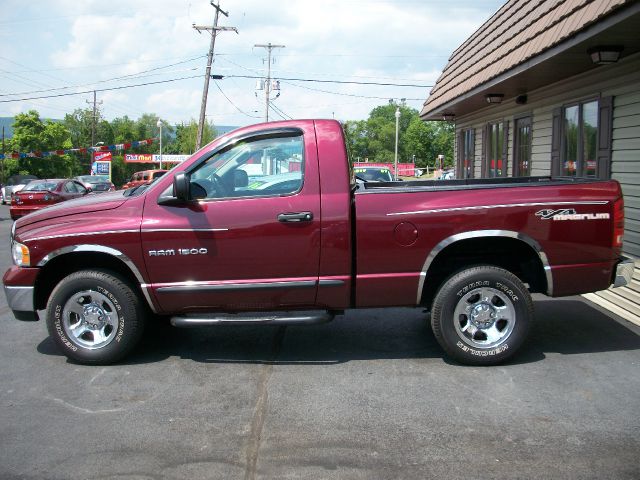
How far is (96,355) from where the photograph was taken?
517 cm

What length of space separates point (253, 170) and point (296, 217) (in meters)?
0.63

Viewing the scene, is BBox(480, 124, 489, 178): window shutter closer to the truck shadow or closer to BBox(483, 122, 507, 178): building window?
BBox(483, 122, 507, 178): building window

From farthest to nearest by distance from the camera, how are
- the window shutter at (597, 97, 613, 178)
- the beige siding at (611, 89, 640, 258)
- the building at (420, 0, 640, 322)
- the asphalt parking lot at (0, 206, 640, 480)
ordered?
the window shutter at (597, 97, 613, 178) < the beige siding at (611, 89, 640, 258) < the building at (420, 0, 640, 322) < the asphalt parking lot at (0, 206, 640, 480)

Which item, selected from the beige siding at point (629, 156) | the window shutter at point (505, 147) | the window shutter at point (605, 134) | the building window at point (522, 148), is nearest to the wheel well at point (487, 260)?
the beige siding at point (629, 156)

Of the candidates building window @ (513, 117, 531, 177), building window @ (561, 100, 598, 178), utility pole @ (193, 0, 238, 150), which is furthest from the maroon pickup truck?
utility pole @ (193, 0, 238, 150)

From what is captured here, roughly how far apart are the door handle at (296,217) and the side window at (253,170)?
236 mm

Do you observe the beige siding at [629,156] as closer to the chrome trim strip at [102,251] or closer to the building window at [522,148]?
the building window at [522,148]

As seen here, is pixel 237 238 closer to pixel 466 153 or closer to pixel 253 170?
pixel 253 170

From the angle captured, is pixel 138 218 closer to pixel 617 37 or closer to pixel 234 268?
pixel 234 268

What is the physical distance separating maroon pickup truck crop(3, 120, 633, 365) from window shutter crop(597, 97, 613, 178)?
12.6ft

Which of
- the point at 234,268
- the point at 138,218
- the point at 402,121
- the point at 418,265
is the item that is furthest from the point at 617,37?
the point at 402,121

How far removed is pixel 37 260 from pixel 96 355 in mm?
939

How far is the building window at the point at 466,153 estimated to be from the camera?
1697 cm

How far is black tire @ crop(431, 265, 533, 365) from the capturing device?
4.97 meters
